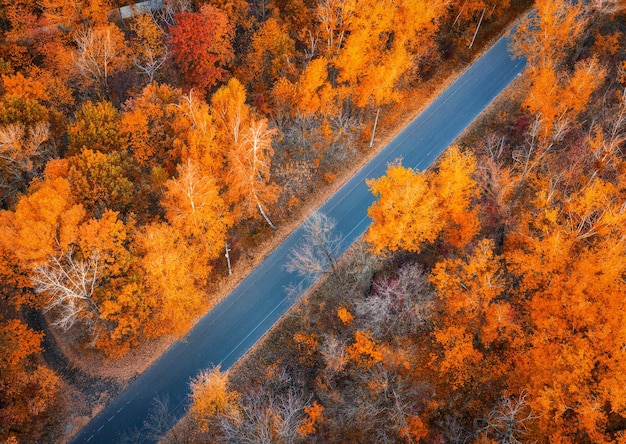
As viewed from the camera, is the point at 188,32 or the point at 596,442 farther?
the point at 188,32

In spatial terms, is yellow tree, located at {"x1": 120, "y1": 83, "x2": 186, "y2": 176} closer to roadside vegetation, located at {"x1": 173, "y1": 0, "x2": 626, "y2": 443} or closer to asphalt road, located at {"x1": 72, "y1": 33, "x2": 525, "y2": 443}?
asphalt road, located at {"x1": 72, "y1": 33, "x2": 525, "y2": 443}

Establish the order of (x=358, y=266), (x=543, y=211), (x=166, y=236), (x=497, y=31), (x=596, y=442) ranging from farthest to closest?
(x=497, y=31) → (x=358, y=266) → (x=543, y=211) → (x=166, y=236) → (x=596, y=442)

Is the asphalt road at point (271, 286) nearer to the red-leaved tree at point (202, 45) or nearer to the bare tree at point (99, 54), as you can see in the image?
the red-leaved tree at point (202, 45)

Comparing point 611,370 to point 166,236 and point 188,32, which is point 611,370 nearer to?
point 166,236

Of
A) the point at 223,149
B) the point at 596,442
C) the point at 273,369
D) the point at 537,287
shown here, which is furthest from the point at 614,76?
the point at 273,369

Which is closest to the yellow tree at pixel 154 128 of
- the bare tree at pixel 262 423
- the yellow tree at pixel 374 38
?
the yellow tree at pixel 374 38

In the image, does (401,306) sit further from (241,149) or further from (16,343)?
(16,343)

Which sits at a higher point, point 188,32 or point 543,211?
point 188,32
